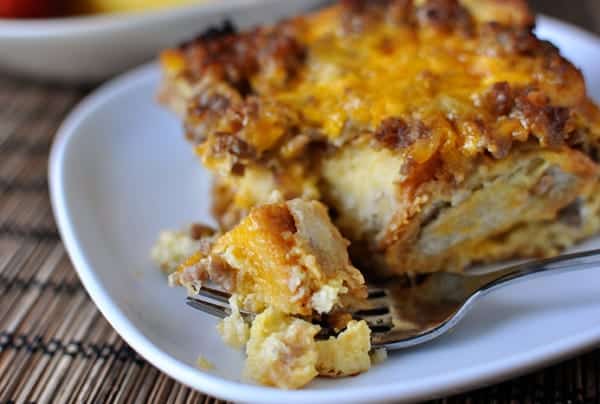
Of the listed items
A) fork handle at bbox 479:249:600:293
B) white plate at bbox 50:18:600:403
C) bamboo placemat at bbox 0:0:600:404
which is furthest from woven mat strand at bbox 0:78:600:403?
fork handle at bbox 479:249:600:293

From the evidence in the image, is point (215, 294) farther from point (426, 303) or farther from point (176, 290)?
point (426, 303)

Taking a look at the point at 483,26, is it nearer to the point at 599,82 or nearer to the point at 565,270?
the point at 599,82

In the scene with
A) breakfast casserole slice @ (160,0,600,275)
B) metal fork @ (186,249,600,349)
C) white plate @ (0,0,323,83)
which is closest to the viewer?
metal fork @ (186,249,600,349)

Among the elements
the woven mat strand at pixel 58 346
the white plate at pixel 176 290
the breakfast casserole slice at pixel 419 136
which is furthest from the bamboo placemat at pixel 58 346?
the breakfast casserole slice at pixel 419 136

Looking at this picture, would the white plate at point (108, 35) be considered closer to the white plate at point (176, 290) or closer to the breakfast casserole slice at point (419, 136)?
the white plate at point (176, 290)

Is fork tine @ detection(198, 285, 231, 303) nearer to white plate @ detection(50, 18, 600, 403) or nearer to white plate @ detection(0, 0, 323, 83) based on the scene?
white plate @ detection(50, 18, 600, 403)

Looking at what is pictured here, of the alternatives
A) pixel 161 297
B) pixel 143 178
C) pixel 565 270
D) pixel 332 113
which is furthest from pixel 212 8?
pixel 565 270

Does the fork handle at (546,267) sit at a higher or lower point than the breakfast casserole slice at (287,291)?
higher
